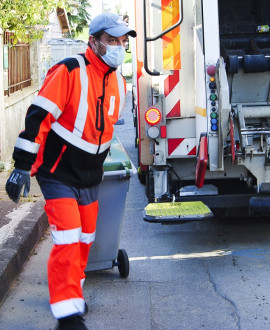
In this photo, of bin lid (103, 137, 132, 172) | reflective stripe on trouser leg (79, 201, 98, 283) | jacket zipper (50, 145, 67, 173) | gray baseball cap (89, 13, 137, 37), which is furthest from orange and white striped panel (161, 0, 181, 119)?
jacket zipper (50, 145, 67, 173)

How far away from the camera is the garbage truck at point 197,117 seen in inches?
209

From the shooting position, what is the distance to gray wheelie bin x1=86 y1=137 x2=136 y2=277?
14.8ft

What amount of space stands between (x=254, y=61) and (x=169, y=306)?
246 cm

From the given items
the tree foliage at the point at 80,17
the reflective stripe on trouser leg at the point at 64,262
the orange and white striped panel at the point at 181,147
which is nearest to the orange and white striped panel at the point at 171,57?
the orange and white striped panel at the point at 181,147

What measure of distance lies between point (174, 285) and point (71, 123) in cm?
164

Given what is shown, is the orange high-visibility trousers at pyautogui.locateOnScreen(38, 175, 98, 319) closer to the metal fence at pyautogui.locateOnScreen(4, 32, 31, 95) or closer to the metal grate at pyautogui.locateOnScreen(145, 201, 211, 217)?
the metal grate at pyautogui.locateOnScreen(145, 201, 211, 217)

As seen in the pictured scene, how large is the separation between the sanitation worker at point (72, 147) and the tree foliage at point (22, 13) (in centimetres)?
573

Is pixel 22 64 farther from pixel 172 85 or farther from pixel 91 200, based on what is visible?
pixel 91 200

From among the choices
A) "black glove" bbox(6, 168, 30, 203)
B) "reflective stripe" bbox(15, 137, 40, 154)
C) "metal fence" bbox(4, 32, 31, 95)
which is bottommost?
"black glove" bbox(6, 168, 30, 203)

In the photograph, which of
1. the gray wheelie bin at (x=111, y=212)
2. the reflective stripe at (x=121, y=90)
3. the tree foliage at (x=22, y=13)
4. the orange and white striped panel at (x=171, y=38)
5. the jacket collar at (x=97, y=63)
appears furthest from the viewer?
the tree foliage at (x=22, y=13)

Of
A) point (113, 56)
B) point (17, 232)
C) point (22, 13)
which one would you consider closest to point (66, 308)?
point (113, 56)

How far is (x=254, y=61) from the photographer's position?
5.79 meters

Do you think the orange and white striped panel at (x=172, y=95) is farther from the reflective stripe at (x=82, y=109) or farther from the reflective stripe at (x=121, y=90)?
the reflective stripe at (x=82, y=109)

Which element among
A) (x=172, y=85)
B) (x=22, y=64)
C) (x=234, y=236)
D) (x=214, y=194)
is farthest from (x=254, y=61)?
(x=22, y=64)
